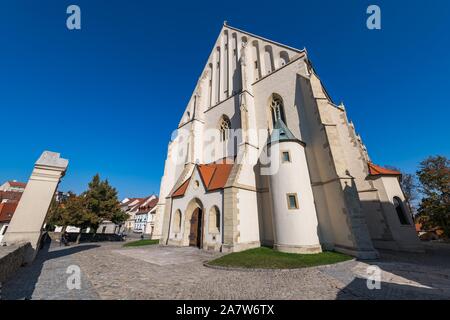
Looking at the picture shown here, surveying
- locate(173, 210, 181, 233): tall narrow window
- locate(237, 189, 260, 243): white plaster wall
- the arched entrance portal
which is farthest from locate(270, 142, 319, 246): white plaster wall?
locate(173, 210, 181, 233): tall narrow window

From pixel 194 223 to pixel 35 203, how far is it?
9659 millimetres

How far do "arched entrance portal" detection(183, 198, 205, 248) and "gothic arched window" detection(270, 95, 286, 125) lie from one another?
33.0 feet

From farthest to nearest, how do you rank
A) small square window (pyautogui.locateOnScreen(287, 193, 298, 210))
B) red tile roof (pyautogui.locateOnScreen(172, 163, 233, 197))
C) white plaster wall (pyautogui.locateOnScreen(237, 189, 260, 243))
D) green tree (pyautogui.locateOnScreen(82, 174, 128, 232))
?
1. green tree (pyautogui.locateOnScreen(82, 174, 128, 232))
2. red tile roof (pyautogui.locateOnScreen(172, 163, 233, 197))
3. white plaster wall (pyautogui.locateOnScreen(237, 189, 260, 243))
4. small square window (pyautogui.locateOnScreen(287, 193, 298, 210))

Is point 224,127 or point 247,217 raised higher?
point 224,127

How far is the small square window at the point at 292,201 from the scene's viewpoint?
11.3 metres

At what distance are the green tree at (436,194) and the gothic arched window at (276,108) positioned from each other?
13.7m

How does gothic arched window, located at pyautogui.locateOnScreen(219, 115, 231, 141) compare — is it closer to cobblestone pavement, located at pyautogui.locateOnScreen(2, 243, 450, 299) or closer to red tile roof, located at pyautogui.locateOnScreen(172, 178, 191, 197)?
red tile roof, located at pyautogui.locateOnScreen(172, 178, 191, 197)

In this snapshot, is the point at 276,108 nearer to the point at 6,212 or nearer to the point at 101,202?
the point at 101,202

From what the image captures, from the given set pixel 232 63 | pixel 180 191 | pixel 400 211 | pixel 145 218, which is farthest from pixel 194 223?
pixel 145 218

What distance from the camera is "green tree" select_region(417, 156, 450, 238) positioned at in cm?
1411

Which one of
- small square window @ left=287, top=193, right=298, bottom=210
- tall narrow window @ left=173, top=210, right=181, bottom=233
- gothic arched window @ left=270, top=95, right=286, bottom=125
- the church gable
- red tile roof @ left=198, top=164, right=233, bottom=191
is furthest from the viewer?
the church gable

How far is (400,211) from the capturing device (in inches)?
519
